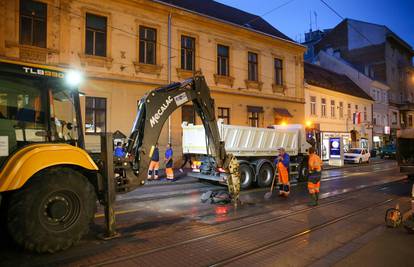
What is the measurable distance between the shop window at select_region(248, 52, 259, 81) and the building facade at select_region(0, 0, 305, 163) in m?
0.08

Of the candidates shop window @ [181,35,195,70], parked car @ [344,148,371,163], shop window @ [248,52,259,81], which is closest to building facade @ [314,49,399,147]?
parked car @ [344,148,371,163]

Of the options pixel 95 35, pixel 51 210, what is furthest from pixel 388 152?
pixel 51 210

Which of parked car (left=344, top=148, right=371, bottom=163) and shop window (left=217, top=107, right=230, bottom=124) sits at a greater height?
shop window (left=217, top=107, right=230, bottom=124)

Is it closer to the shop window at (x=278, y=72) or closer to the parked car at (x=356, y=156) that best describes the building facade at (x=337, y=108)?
the parked car at (x=356, y=156)

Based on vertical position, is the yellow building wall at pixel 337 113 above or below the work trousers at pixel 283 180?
above

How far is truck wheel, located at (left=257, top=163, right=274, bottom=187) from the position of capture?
543 inches

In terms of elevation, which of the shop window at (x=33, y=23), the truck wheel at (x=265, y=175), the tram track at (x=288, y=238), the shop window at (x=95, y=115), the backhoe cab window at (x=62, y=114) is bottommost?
the tram track at (x=288, y=238)

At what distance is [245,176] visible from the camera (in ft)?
44.0

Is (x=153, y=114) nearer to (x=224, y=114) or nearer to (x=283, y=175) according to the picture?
(x=283, y=175)

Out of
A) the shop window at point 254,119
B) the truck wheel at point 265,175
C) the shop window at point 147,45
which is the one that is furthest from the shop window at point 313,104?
the truck wheel at point 265,175

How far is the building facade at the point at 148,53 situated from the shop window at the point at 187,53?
62mm

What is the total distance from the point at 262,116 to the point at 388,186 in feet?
39.2

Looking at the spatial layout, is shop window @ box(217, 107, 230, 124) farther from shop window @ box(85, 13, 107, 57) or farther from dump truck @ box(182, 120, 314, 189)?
shop window @ box(85, 13, 107, 57)

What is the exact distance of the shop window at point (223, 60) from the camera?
2239cm
